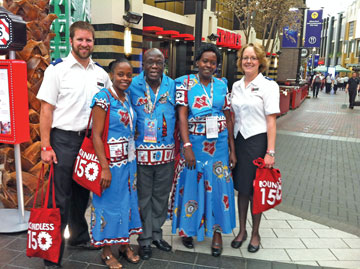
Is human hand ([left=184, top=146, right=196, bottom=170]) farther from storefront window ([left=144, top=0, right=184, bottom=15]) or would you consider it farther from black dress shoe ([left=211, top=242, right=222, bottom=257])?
storefront window ([left=144, top=0, right=184, bottom=15])

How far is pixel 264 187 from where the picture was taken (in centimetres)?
325

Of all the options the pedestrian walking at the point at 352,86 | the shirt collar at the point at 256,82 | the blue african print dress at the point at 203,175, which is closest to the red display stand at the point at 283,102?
the pedestrian walking at the point at 352,86

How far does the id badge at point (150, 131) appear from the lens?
3.04 metres

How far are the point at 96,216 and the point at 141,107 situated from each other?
1.04 metres

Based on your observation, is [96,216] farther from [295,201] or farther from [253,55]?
[295,201]

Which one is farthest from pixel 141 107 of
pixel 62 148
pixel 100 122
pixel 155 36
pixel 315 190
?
pixel 155 36

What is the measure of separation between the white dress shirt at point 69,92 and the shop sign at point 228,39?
18233 millimetres

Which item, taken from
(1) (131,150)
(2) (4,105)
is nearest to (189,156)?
(1) (131,150)

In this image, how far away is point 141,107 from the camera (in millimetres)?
3045

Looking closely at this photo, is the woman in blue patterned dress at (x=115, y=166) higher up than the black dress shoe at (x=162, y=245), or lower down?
higher up

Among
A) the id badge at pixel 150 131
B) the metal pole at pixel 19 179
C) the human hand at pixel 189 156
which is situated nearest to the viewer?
the id badge at pixel 150 131

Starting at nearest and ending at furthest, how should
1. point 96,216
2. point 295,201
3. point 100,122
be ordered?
point 100,122 → point 96,216 → point 295,201

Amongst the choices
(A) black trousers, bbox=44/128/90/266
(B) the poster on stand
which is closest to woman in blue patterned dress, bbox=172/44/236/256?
(A) black trousers, bbox=44/128/90/266

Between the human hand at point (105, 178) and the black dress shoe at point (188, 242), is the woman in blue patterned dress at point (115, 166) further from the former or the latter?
the black dress shoe at point (188, 242)
